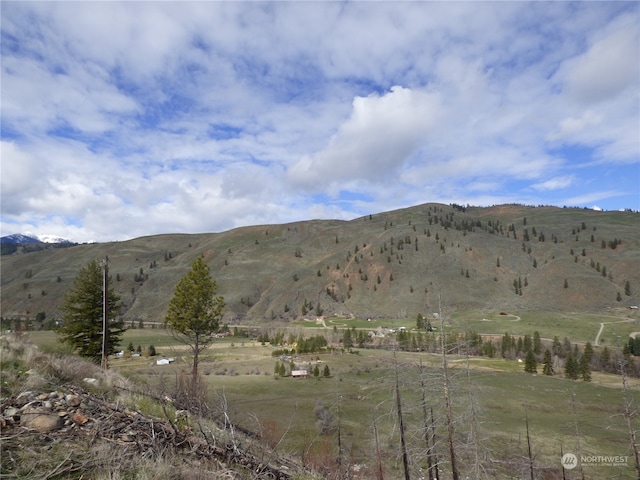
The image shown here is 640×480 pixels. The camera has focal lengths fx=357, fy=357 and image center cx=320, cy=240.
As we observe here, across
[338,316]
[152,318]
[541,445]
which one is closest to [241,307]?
[152,318]

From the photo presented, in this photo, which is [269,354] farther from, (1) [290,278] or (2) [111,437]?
(1) [290,278]

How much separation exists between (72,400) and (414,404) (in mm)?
30962

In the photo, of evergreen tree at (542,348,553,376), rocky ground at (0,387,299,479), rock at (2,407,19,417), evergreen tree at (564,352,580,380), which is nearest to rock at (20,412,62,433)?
rocky ground at (0,387,299,479)

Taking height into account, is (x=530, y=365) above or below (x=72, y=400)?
below

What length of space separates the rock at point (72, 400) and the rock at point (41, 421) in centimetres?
58

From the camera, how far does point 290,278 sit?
177625mm

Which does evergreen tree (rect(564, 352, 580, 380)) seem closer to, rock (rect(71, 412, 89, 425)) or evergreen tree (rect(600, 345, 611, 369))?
evergreen tree (rect(600, 345, 611, 369))

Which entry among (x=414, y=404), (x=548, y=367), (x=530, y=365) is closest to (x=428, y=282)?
(x=530, y=365)

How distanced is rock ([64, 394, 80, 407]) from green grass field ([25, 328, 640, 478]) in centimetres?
770

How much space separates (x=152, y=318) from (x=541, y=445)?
158959mm

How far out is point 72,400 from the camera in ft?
→ 20.5

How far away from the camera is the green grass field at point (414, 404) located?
20.1m

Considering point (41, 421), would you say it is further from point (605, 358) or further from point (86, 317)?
point (605, 358)

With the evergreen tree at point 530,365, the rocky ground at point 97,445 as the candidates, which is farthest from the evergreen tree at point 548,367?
the rocky ground at point 97,445
